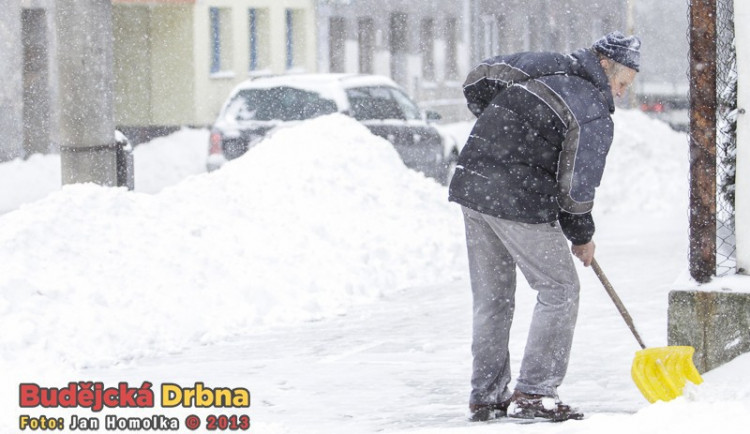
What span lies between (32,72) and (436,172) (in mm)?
10283

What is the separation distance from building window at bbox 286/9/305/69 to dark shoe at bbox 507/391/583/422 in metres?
30.6

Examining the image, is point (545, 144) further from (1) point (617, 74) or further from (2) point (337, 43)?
(2) point (337, 43)

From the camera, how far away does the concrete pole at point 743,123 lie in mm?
6418

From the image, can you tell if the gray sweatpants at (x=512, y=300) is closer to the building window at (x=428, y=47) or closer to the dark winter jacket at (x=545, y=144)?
the dark winter jacket at (x=545, y=144)

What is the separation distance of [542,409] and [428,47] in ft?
114

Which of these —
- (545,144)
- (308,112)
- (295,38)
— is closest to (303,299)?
(545,144)

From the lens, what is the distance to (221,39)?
3412cm

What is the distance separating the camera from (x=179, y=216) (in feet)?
34.0

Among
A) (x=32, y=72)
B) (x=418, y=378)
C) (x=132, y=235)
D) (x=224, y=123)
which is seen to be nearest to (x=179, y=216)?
(x=132, y=235)

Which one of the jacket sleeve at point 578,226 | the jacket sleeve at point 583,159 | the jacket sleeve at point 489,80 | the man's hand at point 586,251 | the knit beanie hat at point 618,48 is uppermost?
the knit beanie hat at point 618,48

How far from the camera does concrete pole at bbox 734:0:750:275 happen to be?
6418 mm

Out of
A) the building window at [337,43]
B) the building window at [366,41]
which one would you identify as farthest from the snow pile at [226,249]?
the building window at [366,41]

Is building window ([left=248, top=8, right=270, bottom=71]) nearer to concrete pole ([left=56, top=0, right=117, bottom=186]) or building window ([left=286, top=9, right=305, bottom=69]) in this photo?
building window ([left=286, top=9, right=305, bottom=69])

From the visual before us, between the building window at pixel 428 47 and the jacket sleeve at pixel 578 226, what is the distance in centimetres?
3429
